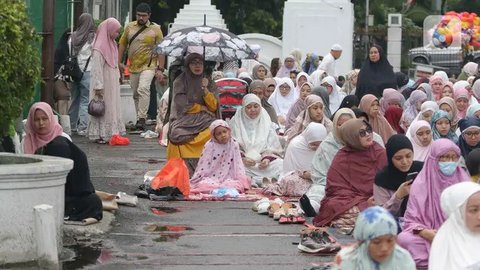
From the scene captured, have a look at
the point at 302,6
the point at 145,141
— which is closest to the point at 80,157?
the point at 145,141

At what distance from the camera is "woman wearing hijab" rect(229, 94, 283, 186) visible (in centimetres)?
1609

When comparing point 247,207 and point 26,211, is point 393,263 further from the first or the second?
point 247,207

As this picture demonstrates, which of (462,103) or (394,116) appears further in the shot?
(462,103)

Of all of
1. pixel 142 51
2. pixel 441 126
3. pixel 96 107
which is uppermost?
pixel 142 51

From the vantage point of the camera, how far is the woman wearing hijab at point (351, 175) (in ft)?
41.4

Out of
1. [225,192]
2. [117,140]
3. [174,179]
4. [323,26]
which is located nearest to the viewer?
[174,179]

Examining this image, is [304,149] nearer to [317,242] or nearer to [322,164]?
[322,164]

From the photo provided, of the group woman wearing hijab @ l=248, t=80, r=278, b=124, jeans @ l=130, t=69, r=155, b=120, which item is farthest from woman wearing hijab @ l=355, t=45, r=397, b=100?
jeans @ l=130, t=69, r=155, b=120

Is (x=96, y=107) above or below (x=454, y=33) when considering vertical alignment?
below

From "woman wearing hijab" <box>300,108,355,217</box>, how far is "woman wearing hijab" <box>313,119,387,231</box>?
516 mm

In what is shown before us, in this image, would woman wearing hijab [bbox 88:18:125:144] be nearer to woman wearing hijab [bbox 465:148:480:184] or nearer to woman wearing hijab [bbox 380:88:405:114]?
woman wearing hijab [bbox 380:88:405:114]

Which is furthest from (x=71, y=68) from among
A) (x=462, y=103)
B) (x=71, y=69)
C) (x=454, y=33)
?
(x=454, y=33)

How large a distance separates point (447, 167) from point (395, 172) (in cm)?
82

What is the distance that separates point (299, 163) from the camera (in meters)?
14.9
